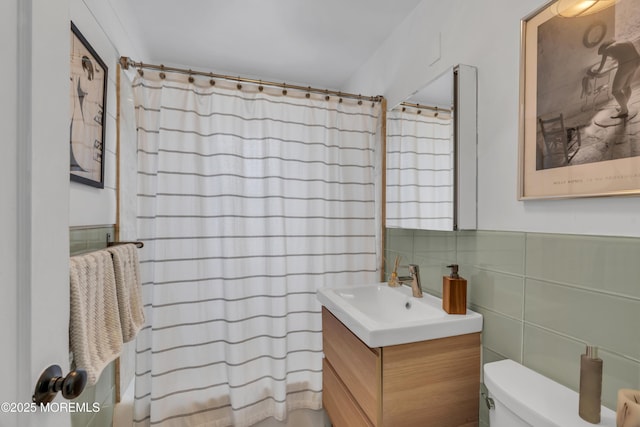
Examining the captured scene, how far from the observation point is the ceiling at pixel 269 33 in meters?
1.61

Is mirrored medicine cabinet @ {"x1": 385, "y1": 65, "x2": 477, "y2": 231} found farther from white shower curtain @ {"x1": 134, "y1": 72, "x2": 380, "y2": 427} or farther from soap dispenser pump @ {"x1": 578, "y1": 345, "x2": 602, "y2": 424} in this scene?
soap dispenser pump @ {"x1": 578, "y1": 345, "x2": 602, "y2": 424}

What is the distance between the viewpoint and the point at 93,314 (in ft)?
3.43

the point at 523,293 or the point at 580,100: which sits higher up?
the point at 580,100

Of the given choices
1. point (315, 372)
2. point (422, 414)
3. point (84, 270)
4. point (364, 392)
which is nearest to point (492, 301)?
point (422, 414)

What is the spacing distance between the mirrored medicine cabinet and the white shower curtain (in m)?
0.26

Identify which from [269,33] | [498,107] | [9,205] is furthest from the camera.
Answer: [269,33]

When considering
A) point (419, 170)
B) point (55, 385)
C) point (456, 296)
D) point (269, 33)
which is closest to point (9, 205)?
point (55, 385)

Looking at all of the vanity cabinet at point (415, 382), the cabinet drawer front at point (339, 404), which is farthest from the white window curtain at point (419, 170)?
the cabinet drawer front at point (339, 404)

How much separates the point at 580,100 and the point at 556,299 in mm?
612

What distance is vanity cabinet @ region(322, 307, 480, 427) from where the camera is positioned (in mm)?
1029

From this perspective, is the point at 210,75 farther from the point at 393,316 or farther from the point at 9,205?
the point at 393,316

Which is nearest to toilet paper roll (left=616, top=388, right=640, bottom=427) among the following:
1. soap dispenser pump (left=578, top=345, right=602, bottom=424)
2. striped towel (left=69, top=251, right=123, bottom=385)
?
soap dispenser pump (left=578, top=345, right=602, bottom=424)

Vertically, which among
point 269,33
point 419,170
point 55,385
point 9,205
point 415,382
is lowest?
point 415,382

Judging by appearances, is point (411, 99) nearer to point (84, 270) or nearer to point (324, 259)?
point (324, 259)
